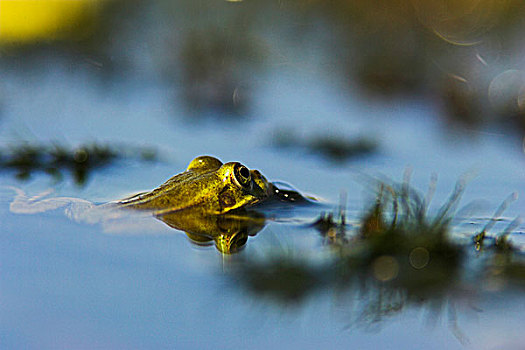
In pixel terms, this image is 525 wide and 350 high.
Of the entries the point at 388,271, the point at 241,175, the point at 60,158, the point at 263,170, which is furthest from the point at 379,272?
the point at 60,158

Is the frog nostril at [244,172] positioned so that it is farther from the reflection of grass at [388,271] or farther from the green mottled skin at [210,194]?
the reflection of grass at [388,271]

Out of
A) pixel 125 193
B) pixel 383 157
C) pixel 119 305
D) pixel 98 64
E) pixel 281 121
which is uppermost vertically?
pixel 98 64

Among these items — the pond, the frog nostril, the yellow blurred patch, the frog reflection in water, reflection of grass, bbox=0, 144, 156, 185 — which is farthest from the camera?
the yellow blurred patch

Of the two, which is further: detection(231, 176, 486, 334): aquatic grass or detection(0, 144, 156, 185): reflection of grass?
detection(0, 144, 156, 185): reflection of grass

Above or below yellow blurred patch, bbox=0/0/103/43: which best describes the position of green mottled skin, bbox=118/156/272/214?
below

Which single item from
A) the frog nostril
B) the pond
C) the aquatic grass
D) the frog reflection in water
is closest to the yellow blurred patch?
the pond

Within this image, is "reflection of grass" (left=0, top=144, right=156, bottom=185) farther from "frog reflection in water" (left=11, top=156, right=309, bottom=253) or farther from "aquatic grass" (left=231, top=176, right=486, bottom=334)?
"aquatic grass" (left=231, top=176, right=486, bottom=334)

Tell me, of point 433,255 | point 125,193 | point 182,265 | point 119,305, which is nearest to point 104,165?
point 125,193

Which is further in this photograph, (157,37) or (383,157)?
(157,37)

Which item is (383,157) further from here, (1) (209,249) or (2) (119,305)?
(2) (119,305)
